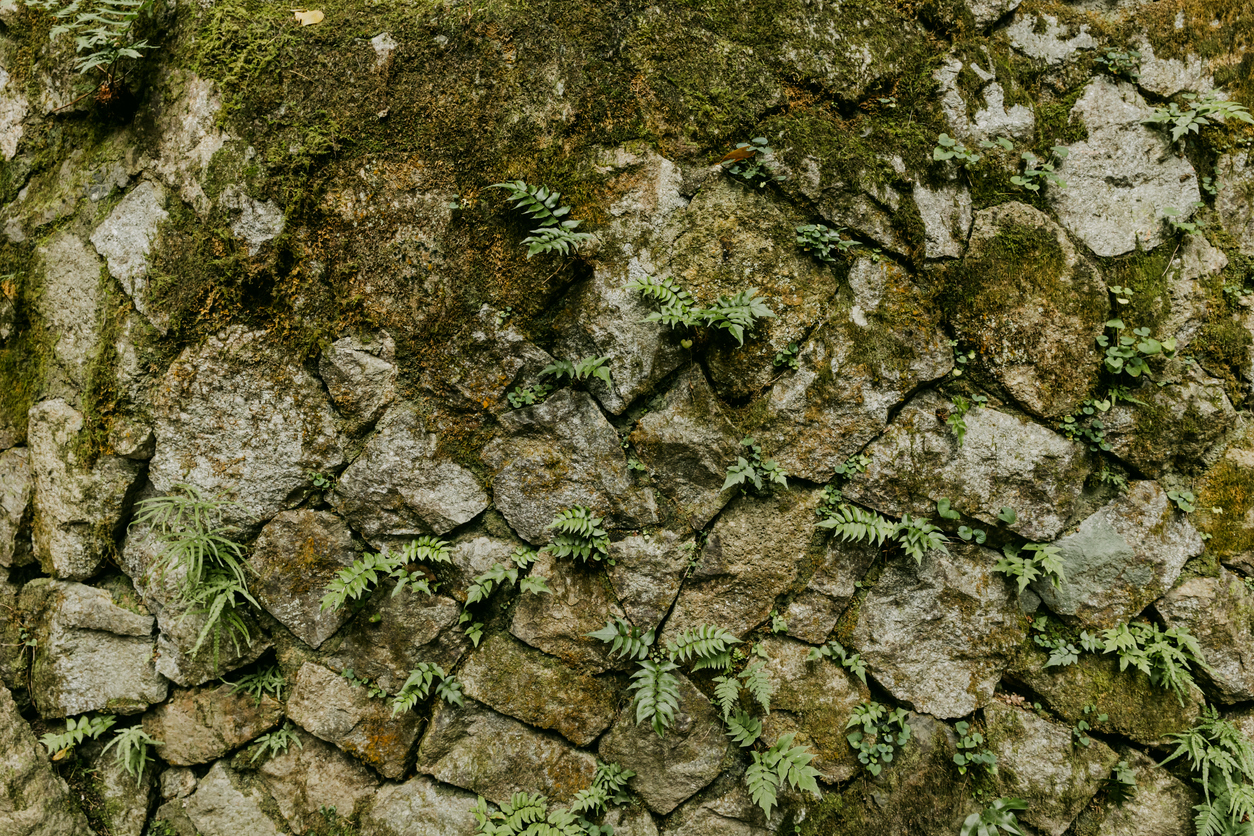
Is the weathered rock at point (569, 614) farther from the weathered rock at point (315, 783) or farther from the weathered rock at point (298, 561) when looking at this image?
the weathered rock at point (315, 783)

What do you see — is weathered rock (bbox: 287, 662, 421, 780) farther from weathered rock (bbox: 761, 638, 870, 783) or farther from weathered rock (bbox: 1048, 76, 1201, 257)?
weathered rock (bbox: 1048, 76, 1201, 257)

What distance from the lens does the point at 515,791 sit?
141 inches

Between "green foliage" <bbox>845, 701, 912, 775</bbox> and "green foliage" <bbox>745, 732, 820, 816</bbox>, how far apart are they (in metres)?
0.31

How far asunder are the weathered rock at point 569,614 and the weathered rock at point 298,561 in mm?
1126

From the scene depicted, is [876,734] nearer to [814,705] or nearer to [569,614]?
[814,705]

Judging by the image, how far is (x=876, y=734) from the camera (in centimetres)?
359

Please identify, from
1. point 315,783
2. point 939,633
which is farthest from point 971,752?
point 315,783

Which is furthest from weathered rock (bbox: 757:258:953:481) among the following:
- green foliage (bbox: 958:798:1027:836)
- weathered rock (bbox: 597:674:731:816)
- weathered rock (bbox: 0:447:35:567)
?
weathered rock (bbox: 0:447:35:567)

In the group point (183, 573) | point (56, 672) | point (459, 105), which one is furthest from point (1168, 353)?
point (56, 672)

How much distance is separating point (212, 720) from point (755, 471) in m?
3.56

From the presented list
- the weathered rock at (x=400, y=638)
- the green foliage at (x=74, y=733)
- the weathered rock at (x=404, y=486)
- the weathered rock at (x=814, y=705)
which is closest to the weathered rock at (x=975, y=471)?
the weathered rock at (x=814, y=705)

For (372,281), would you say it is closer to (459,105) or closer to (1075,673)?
(459,105)

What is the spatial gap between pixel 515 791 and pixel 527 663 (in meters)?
0.74

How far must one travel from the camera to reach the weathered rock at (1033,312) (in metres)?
3.62
